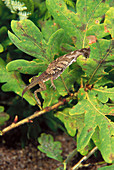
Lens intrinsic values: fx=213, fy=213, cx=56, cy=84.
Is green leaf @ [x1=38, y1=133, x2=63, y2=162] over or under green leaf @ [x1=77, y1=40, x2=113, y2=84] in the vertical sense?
under

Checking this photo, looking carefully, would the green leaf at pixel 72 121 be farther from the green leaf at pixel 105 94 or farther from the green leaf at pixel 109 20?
the green leaf at pixel 109 20

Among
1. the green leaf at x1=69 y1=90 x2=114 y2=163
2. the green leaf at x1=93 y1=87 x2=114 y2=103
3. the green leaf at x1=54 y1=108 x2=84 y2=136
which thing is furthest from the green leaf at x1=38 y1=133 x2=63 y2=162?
the green leaf at x1=93 y1=87 x2=114 y2=103

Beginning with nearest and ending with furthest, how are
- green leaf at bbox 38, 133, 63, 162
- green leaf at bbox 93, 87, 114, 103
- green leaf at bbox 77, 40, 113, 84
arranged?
green leaf at bbox 77, 40, 113, 84 < green leaf at bbox 93, 87, 114, 103 < green leaf at bbox 38, 133, 63, 162

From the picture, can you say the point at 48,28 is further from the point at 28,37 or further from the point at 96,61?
the point at 96,61

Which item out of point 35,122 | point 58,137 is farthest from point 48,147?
point 58,137

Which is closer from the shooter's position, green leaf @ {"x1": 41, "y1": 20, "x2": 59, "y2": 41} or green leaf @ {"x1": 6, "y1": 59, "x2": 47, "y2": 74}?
green leaf @ {"x1": 6, "y1": 59, "x2": 47, "y2": 74}

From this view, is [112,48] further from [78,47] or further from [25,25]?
[25,25]

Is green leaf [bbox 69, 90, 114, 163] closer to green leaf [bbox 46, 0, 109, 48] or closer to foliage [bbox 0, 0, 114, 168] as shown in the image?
foliage [bbox 0, 0, 114, 168]

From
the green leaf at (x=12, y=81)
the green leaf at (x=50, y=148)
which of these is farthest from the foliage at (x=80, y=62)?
the green leaf at (x=50, y=148)
